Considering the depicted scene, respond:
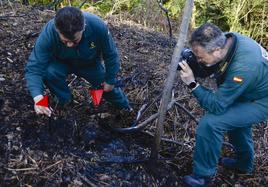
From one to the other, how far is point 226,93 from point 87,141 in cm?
131

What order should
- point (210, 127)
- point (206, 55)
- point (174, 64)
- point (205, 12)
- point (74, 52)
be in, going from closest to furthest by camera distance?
point (174, 64) → point (206, 55) → point (210, 127) → point (74, 52) → point (205, 12)

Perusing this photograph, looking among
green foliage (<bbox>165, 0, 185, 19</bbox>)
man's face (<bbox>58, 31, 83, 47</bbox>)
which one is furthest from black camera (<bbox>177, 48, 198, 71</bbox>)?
green foliage (<bbox>165, 0, 185, 19</bbox>)

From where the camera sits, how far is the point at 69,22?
3.04 meters

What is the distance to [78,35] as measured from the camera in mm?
3174

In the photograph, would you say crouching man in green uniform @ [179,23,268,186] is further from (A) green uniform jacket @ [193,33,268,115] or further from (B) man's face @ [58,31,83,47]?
(B) man's face @ [58,31,83,47]

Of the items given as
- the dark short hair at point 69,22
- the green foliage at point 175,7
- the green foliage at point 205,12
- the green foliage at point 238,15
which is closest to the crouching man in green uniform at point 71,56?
the dark short hair at point 69,22

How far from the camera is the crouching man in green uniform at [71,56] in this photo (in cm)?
312

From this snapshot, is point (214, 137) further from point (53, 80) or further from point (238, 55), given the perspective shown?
point (53, 80)

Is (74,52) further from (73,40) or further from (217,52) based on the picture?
(217,52)

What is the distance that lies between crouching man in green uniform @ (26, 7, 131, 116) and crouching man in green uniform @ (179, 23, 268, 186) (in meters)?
0.82

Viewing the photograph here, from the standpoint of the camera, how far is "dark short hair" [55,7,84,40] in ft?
9.98

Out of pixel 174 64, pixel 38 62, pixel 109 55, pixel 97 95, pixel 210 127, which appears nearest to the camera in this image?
pixel 174 64

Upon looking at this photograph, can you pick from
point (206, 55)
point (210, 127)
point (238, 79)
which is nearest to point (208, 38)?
point (206, 55)

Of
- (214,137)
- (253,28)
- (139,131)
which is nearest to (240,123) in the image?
(214,137)
